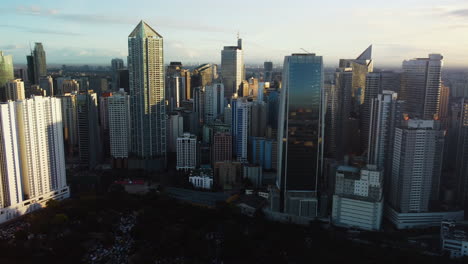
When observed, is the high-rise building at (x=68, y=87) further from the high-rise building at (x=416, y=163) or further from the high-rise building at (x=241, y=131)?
the high-rise building at (x=416, y=163)

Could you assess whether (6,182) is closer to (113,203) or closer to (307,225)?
(113,203)

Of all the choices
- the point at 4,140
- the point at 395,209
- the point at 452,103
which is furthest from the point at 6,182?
the point at 452,103

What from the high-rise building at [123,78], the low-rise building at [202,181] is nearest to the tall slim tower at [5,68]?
the high-rise building at [123,78]

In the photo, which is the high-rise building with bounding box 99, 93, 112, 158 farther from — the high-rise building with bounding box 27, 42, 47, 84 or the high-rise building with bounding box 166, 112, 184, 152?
the high-rise building with bounding box 27, 42, 47, 84

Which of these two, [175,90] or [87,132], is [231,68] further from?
[87,132]

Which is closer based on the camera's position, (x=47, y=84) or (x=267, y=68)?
(x=47, y=84)

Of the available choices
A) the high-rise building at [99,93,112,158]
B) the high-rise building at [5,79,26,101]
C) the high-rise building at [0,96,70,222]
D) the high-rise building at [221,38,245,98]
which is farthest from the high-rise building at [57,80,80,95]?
Result: the high-rise building at [0,96,70,222]

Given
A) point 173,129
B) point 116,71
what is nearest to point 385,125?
point 173,129
